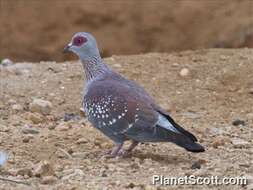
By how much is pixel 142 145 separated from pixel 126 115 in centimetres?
82

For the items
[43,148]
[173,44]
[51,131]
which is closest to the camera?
[43,148]

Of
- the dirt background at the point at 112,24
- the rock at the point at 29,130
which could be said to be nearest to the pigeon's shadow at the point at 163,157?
the rock at the point at 29,130

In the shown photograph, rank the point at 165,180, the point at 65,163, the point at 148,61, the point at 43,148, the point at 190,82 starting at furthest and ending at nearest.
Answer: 1. the point at 148,61
2. the point at 190,82
3. the point at 43,148
4. the point at 65,163
5. the point at 165,180

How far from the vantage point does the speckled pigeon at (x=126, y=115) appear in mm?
6914

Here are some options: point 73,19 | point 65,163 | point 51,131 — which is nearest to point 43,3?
point 73,19

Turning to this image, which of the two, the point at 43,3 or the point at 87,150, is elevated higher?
the point at 43,3

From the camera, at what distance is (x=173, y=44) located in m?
15.6

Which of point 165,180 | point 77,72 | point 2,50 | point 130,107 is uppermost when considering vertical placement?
point 2,50

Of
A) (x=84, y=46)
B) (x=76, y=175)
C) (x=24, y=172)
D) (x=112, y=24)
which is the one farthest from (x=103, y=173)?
(x=112, y=24)

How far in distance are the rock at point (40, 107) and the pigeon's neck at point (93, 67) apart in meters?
1.39

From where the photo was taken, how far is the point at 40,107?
354 inches

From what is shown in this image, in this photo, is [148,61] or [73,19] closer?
[148,61]

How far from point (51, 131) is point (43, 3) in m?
8.89

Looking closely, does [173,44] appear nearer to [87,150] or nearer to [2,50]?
[2,50]
